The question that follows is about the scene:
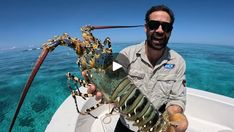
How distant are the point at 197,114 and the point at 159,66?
2.21 metres

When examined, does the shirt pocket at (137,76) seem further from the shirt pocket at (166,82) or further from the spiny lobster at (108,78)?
the spiny lobster at (108,78)

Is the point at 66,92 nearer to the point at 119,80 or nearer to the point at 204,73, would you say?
the point at 119,80

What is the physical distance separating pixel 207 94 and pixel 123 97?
2805mm

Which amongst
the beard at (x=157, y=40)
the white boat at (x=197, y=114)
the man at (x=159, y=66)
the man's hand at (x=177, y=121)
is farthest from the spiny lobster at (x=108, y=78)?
the white boat at (x=197, y=114)

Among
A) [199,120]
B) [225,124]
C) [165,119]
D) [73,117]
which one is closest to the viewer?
[165,119]

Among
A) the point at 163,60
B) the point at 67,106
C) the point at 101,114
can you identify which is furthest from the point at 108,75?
the point at 101,114

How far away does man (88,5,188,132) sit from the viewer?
2.42m

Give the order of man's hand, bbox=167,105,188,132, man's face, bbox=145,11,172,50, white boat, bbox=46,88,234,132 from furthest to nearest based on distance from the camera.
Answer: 1. white boat, bbox=46,88,234,132
2. man's face, bbox=145,11,172,50
3. man's hand, bbox=167,105,188,132

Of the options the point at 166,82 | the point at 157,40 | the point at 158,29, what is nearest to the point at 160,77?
the point at 166,82

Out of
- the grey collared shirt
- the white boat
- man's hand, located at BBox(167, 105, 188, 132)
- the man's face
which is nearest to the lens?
man's hand, located at BBox(167, 105, 188, 132)

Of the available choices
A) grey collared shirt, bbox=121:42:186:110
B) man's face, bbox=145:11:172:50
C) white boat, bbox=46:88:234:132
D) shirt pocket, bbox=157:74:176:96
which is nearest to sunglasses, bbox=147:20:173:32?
man's face, bbox=145:11:172:50

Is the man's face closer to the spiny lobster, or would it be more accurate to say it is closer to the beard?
the beard

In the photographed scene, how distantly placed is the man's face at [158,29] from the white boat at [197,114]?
1.59 m

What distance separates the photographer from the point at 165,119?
2.16 metres
